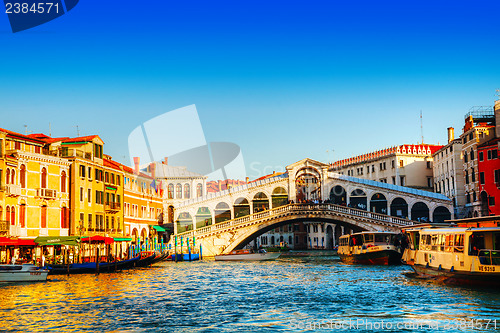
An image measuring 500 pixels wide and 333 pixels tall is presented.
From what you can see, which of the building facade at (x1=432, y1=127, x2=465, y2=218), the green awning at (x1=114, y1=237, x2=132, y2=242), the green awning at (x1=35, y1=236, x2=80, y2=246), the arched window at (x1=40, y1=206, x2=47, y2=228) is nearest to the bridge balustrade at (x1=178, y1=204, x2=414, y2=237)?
the building facade at (x1=432, y1=127, x2=465, y2=218)

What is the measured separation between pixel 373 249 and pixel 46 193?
18281 millimetres

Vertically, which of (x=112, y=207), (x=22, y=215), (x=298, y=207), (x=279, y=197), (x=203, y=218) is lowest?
(x=22, y=215)

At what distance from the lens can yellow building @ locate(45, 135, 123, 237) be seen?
3534cm

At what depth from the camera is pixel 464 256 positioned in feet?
65.2

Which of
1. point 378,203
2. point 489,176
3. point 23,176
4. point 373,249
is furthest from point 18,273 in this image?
point 378,203

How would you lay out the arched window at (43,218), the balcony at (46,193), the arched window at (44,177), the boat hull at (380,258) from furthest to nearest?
the boat hull at (380,258)
the arched window at (44,177)
the arched window at (43,218)
the balcony at (46,193)

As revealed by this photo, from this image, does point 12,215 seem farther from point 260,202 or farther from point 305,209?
point 260,202

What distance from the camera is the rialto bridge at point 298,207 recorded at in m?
44.9

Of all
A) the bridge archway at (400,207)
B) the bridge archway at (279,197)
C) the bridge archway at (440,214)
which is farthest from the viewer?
the bridge archway at (279,197)

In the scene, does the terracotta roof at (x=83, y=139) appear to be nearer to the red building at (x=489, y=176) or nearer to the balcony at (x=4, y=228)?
the balcony at (x=4, y=228)

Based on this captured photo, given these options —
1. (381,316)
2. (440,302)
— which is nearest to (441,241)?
(440,302)

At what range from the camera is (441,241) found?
72.3 ft

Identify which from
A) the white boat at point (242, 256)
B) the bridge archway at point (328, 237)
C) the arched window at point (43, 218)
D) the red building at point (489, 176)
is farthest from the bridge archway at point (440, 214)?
the arched window at point (43, 218)

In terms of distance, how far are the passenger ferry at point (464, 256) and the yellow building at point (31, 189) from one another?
63.5 ft
